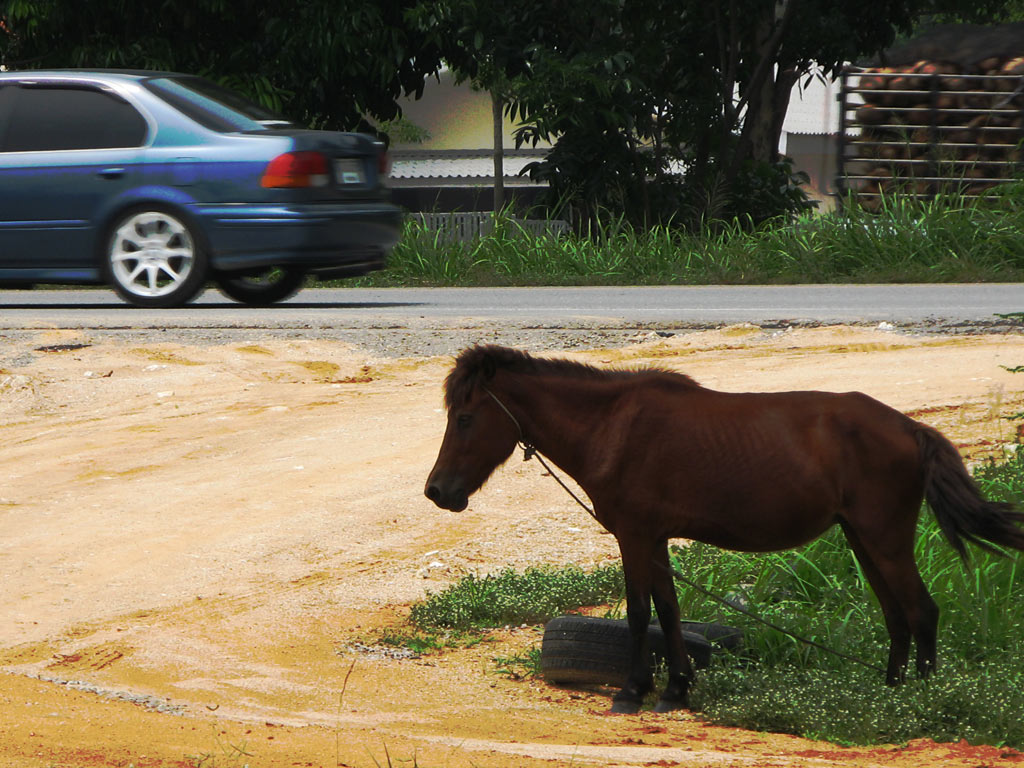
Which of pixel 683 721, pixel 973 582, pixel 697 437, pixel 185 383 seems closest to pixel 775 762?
pixel 683 721

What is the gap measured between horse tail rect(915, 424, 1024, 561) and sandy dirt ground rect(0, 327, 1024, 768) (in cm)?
68

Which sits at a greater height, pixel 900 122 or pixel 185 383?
pixel 900 122

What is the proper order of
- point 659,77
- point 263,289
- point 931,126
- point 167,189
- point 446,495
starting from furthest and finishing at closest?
1. point 659,77
2. point 931,126
3. point 263,289
4. point 167,189
5. point 446,495

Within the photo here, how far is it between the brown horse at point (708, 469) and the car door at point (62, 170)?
6.84 meters

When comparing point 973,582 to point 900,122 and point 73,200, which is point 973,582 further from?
point 900,122

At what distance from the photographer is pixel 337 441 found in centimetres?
870

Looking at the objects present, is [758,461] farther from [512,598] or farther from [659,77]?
[659,77]

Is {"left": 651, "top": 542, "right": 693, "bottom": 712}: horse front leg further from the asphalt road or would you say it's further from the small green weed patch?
the asphalt road

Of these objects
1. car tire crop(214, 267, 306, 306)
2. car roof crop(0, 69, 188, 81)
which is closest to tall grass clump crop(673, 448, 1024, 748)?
car tire crop(214, 267, 306, 306)

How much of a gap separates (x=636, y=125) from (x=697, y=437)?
Result: 1425 centimetres

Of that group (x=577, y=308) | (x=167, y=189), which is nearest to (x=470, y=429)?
(x=167, y=189)

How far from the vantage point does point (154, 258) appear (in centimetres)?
1148

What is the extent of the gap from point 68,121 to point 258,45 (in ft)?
26.7

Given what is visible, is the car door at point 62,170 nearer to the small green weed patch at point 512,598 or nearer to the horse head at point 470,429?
the small green weed patch at point 512,598
